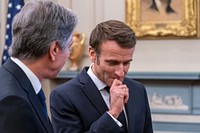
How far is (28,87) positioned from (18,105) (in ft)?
0.42

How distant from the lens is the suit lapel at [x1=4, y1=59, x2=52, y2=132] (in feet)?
5.03

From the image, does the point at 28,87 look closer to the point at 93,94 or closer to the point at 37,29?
the point at 37,29

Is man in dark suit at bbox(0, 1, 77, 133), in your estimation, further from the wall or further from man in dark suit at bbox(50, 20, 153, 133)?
the wall

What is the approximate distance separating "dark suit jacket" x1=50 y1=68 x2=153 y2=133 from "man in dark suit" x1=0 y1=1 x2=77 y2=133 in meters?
0.47

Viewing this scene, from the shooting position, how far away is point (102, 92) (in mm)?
2256

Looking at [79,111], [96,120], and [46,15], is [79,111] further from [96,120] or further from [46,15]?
[46,15]

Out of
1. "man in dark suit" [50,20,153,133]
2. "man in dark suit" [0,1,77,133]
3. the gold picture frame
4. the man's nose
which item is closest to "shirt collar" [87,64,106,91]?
"man in dark suit" [50,20,153,133]

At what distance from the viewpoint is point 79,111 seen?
215cm

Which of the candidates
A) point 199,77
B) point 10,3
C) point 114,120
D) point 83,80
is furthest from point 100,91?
point 10,3

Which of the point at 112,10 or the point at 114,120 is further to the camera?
the point at 112,10

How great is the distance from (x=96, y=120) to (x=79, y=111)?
0.31ft

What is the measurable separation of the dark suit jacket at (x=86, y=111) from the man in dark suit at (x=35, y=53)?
0.47 metres

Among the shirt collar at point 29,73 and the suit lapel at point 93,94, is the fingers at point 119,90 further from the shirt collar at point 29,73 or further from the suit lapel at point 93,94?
the shirt collar at point 29,73

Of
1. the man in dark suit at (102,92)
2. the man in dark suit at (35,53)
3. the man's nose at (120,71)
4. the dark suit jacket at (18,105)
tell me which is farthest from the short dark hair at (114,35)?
the dark suit jacket at (18,105)
